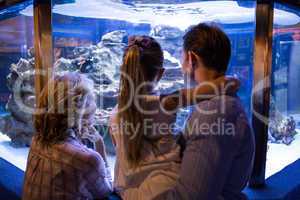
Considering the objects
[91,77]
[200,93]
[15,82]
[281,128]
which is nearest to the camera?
[200,93]

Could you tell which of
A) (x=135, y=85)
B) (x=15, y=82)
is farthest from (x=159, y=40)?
(x=15, y=82)

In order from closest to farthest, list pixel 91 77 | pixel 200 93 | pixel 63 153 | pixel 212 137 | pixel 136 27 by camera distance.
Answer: pixel 212 137 < pixel 200 93 < pixel 63 153 < pixel 136 27 < pixel 91 77

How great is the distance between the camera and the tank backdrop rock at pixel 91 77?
1702 mm

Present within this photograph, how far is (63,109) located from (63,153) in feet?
0.61

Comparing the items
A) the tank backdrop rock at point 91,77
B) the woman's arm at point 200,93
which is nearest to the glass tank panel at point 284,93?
the tank backdrop rock at point 91,77

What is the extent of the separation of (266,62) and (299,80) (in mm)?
429

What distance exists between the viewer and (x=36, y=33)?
1689 mm

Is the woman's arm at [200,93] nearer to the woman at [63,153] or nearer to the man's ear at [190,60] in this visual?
the man's ear at [190,60]

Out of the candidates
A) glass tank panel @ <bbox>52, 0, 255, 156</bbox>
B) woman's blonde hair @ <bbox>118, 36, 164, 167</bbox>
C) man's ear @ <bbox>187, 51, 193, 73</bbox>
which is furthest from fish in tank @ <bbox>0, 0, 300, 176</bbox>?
man's ear @ <bbox>187, 51, 193, 73</bbox>

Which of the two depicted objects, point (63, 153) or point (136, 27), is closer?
point (63, 153)

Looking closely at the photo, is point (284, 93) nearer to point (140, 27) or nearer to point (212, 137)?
point (140, 27)

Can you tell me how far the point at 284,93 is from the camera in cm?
183

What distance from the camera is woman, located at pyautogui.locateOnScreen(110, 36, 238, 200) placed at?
38.2 inches

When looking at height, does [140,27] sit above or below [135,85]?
above
